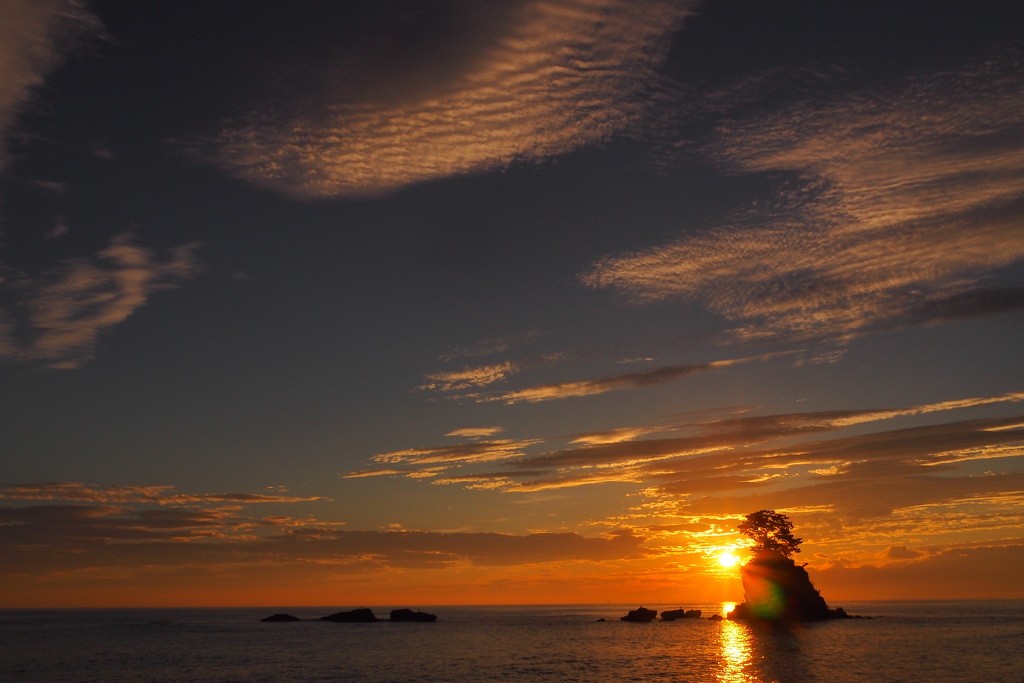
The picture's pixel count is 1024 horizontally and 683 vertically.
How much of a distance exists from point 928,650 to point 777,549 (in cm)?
4703

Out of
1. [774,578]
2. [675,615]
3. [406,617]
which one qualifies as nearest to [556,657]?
[774,578]

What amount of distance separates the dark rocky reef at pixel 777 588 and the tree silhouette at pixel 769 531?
1610mm

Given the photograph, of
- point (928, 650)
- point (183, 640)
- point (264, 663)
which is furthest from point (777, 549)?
point (183, 640)

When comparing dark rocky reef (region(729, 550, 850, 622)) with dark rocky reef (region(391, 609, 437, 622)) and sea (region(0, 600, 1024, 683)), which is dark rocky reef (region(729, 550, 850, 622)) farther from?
dark rocky reef (region(391, 609, 437, 622))

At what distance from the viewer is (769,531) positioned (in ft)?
449

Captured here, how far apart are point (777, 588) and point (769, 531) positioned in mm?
10473

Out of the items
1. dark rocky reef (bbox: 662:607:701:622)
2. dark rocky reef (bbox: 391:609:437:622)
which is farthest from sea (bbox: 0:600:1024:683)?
dark rocky reef (bbox: 391:609:437:622)

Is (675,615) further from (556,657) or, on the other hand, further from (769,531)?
(556,657)

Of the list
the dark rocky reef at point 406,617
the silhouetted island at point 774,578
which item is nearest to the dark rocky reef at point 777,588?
the silhouetted island at point 774,578

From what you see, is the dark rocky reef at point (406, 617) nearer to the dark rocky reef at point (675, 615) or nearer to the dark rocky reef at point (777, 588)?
the dark rocky reef at point (675, 615)

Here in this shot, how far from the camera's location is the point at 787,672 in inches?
2645

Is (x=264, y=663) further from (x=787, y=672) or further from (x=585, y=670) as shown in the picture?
(x=787, y=672)

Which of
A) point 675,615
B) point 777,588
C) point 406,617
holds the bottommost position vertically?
point 675,615

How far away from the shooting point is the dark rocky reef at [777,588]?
436ft
